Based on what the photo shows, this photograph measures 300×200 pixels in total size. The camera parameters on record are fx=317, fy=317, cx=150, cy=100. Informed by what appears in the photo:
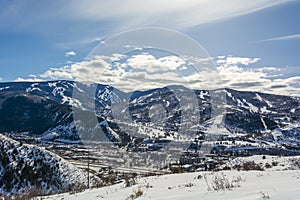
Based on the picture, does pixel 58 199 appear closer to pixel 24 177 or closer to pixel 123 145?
pixel 24 177

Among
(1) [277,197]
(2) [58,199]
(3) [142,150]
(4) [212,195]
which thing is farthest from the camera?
(3) [142,150]

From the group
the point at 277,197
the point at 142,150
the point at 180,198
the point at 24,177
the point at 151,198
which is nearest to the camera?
the point at 277,197

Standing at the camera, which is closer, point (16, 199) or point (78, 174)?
point (16, 199)

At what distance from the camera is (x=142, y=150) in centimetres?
18900

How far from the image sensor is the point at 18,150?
4684 centimetres

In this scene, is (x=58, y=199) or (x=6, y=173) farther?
(x=6, y=173)

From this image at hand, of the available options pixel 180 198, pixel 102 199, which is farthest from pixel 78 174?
pixel 180 198

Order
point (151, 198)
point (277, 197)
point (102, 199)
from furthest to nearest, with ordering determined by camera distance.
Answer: point (102, 199)
point (151, 198)
point (277, 197)

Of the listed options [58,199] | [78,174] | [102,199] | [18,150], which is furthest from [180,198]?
[18,150]

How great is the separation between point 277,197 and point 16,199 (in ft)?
38.3

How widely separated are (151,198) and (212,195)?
233cm

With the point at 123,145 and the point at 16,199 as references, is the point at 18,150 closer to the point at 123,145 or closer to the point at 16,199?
the point at 16,199

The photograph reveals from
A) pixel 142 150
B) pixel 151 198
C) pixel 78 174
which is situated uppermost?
pixel 151 198

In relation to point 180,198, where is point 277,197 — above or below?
above
